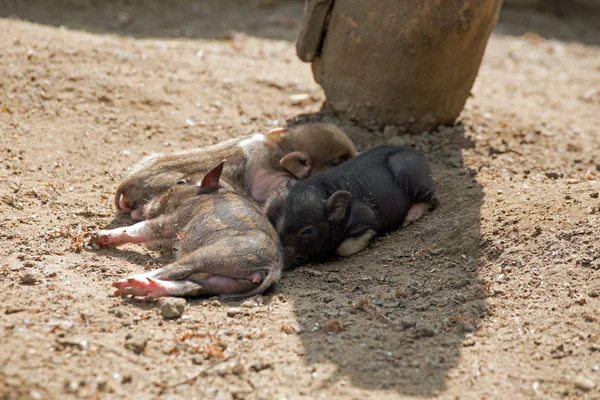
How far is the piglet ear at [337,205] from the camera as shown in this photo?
5.85 meters

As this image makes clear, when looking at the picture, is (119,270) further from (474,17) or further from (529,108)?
(529,108)

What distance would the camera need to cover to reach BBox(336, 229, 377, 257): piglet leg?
5.96m

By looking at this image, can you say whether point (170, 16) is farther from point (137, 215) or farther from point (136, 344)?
point (136, 344)

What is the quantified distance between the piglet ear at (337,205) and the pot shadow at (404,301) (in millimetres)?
380

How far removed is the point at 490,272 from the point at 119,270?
283 cm

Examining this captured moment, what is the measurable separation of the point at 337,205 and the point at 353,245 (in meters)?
0.38

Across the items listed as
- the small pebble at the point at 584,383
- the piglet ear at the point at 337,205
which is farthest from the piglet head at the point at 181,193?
the small pebble at the point at 584,383

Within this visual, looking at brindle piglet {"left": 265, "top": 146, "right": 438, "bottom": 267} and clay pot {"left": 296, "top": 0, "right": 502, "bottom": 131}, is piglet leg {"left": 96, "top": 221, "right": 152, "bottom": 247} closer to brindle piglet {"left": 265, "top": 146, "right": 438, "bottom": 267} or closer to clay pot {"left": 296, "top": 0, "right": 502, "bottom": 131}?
brindle piglet {"left": 265, "top": 146, "right": 438, "bottom": 267}

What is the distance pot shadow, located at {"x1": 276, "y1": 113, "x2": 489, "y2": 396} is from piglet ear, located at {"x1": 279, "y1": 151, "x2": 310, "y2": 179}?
1.10 meters

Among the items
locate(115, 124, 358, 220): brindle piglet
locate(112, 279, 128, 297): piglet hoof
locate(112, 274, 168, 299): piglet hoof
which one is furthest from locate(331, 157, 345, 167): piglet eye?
locate(112, 279, 128, 297): piglet hoof

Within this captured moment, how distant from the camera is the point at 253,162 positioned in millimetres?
6633

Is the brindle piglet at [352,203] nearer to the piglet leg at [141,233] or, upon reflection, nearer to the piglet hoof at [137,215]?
the piglet leg at [141,233]

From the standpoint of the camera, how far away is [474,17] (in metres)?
6.84

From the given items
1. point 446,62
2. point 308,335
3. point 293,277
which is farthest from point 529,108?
point 308,335
